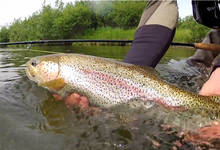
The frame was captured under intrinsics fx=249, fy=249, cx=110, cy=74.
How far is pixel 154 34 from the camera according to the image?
2.23 meters

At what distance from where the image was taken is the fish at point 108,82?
1.76m

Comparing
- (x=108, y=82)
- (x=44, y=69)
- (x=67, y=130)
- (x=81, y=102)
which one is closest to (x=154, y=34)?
(x=108, y=82)

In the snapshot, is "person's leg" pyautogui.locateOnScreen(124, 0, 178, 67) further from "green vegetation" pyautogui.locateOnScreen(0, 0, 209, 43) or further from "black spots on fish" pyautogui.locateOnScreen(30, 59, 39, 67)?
"green vegetation" pyautogui.locateOnScreen(0, 0, 209, 43)

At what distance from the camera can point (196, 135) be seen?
1636 mm

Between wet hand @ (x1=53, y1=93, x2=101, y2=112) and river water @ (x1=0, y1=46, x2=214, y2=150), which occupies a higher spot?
wet hand @ (x1=53, y1=93, x2=101, y2=112)

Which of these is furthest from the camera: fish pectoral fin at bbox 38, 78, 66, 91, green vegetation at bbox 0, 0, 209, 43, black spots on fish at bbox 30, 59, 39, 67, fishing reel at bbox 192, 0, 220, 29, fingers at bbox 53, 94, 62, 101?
green vegetation at bbox 0, 0, 209, 43

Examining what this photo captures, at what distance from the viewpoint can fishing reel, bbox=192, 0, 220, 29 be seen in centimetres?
262

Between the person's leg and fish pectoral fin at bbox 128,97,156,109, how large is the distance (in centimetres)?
40

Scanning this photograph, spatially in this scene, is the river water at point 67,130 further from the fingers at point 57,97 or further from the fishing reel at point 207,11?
the fishing reel at point 207,11

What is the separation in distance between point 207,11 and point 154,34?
3.00 ft

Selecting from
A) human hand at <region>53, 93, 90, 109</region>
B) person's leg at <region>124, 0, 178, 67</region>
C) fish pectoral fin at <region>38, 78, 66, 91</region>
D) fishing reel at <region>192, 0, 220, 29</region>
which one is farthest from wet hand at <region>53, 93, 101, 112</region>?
fishing reel at <region>192, 0, 220, 29</region>

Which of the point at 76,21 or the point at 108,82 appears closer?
the point at 108,82

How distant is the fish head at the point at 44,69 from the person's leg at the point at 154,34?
623mm

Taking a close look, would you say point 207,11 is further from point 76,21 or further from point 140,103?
point 76,21
